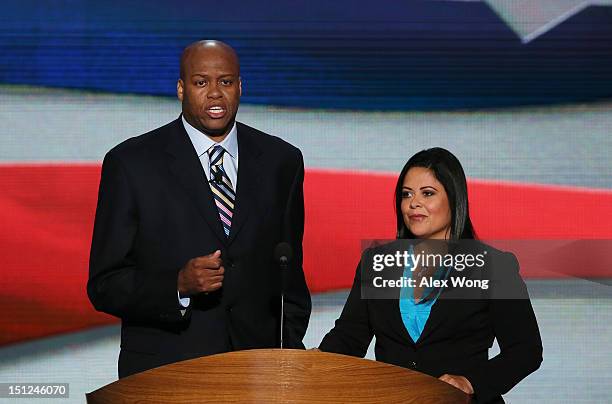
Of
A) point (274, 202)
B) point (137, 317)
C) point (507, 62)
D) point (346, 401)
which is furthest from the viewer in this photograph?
point (507, 62)

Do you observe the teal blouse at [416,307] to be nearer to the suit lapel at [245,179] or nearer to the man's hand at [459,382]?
the man's hand at [459,382]

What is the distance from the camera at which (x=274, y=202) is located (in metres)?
3.34

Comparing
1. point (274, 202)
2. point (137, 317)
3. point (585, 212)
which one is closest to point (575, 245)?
point (585, 212)

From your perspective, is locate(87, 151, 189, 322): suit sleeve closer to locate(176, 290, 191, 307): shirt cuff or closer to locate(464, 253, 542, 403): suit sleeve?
locate(176, 290, 191, 307): shirt cuff

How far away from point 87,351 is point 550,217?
1.94 m

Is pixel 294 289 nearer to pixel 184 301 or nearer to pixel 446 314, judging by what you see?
pixel 184 301

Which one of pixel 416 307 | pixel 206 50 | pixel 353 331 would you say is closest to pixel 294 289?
pixel 353 331

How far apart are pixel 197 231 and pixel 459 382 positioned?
959 millimetres

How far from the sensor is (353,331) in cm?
308

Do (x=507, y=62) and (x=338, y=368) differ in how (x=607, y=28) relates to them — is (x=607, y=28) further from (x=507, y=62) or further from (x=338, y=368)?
(x=338, y=368)

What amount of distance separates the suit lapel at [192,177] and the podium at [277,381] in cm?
91

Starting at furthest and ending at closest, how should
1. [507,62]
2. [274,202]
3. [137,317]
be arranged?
[507,62] → [274,202] → [137,317]

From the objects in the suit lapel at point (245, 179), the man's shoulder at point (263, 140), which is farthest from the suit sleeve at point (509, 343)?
the man's shoulder at point (263, 140)

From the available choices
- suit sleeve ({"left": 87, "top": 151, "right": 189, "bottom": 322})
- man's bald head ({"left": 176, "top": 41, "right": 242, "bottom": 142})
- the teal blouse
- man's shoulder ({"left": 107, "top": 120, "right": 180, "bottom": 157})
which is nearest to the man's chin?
man's bald head ({"left": 176, "top": 41, "right": 242, "bottom": 142})
